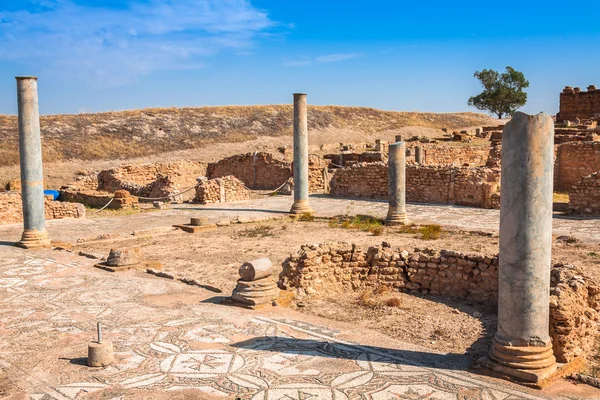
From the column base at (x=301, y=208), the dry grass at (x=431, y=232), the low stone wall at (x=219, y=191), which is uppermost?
the low stone wall at (x=219, y=191)

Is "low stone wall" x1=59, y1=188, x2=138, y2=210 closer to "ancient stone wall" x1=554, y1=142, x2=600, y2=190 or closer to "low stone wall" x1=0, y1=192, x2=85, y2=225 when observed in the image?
A: "low stone wall" x1=0, y1=192, x2=85, y2=225

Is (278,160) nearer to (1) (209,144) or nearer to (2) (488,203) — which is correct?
(2) (488,203)

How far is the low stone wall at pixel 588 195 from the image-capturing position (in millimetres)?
15627

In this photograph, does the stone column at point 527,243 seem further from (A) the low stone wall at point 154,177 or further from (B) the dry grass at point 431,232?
(A) the low stone wall at point 154,177

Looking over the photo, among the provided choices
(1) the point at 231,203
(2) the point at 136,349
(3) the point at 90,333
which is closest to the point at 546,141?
(2) the point at 136,349

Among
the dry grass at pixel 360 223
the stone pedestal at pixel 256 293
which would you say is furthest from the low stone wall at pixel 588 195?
the stone pedestal at pixel 256 293

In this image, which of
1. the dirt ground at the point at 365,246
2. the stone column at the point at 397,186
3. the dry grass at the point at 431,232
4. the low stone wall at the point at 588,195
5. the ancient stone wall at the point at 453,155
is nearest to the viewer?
the dirt ground at the point at 365,246

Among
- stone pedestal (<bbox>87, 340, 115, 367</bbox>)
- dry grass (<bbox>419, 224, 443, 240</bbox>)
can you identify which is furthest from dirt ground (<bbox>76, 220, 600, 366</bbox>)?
stone pedestal (<bbox>87, 340, 115, 367</bbox>)

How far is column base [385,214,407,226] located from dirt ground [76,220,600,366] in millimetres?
532

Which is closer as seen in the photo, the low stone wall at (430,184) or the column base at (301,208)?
the column base at (301,208)

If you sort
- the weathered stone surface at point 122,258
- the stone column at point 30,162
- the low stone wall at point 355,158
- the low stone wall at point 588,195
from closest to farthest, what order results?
the weathered stone surface at point 122,258
the stone column at point 30,162
the low stone wall at point 588,195
the low stone wall at point 355,158

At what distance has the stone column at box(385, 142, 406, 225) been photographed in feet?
50.5

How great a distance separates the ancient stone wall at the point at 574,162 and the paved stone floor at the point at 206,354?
1667 centimetres

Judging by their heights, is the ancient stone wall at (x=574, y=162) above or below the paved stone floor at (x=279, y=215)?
above
